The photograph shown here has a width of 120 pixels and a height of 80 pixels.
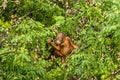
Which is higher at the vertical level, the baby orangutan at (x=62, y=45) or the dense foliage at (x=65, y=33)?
the dense foliage at (x=65, y=33)

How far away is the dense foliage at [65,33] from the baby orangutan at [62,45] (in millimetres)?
96

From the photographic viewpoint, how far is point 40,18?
5.38 metres

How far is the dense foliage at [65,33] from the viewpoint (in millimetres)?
2977

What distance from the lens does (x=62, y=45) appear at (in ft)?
16.7

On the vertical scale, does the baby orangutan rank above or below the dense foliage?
below

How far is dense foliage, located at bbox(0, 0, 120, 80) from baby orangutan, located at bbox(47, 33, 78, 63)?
0.10m

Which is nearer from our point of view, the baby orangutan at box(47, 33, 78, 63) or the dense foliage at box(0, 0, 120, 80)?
the dense foliage at box(0, 0, 120, 80)

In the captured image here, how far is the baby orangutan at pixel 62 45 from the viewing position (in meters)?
4.93

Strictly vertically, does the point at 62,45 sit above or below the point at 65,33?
below

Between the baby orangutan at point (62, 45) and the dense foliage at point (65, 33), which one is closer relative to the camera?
the dense foliage at point (65, 33)

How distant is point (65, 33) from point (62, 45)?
0.63 feet

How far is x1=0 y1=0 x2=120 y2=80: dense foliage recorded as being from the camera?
2.98m

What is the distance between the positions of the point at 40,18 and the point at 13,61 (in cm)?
260

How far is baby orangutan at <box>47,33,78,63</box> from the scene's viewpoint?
16.2ft
